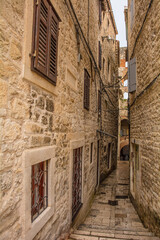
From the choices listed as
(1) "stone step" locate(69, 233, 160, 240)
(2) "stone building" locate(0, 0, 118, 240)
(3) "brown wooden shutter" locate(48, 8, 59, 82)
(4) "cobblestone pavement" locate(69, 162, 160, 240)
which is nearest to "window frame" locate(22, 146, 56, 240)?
(2) "stone building" locate(0, 0, 118, 240)

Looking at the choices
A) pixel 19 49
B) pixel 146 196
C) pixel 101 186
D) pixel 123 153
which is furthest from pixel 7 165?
pixel 123 153

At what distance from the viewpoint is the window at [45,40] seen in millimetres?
2574

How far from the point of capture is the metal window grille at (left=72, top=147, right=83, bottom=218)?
15.8 feet

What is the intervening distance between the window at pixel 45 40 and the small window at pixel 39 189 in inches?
52.2

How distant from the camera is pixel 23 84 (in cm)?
231

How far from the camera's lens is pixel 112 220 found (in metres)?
6.08

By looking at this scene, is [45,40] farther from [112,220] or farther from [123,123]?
[123,123]

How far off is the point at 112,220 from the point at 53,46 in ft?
17.3

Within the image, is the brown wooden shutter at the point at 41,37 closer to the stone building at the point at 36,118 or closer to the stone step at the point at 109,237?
the stone building at the point at 36,118

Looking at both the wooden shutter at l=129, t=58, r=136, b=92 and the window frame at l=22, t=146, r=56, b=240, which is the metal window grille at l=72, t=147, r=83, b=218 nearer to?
the window frame at l=22, t=146, r=56, b=240

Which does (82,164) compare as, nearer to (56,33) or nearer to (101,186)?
(56,33)

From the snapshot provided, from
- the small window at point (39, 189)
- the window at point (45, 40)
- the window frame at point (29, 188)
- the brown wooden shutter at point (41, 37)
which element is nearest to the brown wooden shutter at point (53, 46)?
the window at point (45, 40)

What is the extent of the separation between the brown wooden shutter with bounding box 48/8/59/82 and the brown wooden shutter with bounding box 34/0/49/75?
15 centimetres

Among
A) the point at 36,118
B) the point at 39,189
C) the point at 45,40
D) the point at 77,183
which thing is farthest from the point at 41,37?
the point at 77,183
